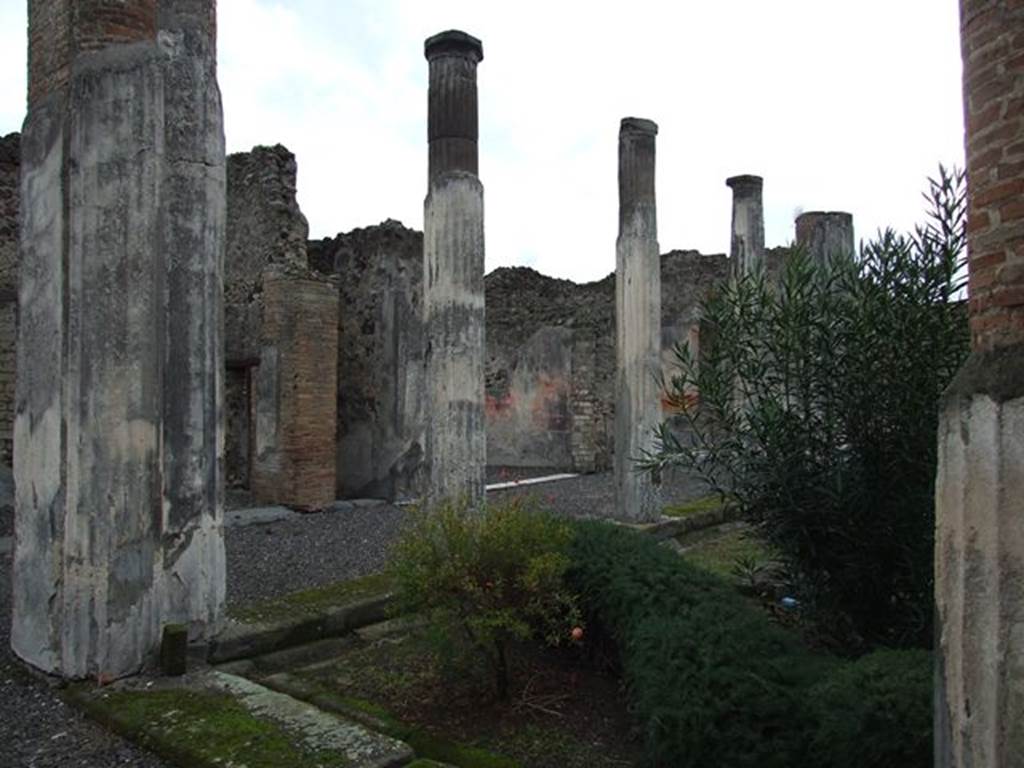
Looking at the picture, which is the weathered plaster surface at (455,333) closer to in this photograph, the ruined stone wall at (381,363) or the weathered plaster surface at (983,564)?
the ruined stone wall at (381,363)

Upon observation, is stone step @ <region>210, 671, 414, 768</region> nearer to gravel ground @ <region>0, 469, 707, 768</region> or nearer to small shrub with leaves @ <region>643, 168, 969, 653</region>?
gravel ground @ <region>0, 469, 707, 768</region>

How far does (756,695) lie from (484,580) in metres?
1.34

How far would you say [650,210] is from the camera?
10.0m

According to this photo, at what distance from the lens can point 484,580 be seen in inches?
156

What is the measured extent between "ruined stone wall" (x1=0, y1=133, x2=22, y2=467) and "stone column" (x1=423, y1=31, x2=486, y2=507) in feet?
21.4

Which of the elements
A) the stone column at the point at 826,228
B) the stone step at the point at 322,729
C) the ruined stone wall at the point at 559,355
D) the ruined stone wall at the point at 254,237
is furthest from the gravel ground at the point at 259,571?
the stone column at the point at 826,228

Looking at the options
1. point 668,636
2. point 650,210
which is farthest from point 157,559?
point 650,210

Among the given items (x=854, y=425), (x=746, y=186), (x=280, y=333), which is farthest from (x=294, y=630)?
(x=746, y=186)

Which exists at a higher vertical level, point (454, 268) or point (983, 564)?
point (454, 268)

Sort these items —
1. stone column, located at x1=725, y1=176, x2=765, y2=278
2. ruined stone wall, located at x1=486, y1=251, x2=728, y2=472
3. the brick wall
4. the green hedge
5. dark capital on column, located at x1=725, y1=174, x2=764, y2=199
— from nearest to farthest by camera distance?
the brick wall → the green hedge → stone column, located at x1=725, y1=176, x2=765, y2=278 → dark capital on column, located at x1=725, y1=174, x2=764, y2=199 → ruined stone wall, located at x1=486, y1=251, x2=728, y2=472

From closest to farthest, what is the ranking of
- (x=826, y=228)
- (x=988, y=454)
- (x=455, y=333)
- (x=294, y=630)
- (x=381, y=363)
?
(x=988, y=454), (x=294, y=630), (x=455, y=333), (x=381, y=363), (x=826, y=228)

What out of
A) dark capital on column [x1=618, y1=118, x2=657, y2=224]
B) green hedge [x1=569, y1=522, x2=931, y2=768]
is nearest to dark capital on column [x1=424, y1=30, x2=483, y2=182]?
dark capital on column [x1=618, y1=118, x2=657, y2=224]

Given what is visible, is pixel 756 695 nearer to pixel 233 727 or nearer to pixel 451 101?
pixel 233 727

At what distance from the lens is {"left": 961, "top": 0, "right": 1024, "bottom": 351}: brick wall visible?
2.19 m
